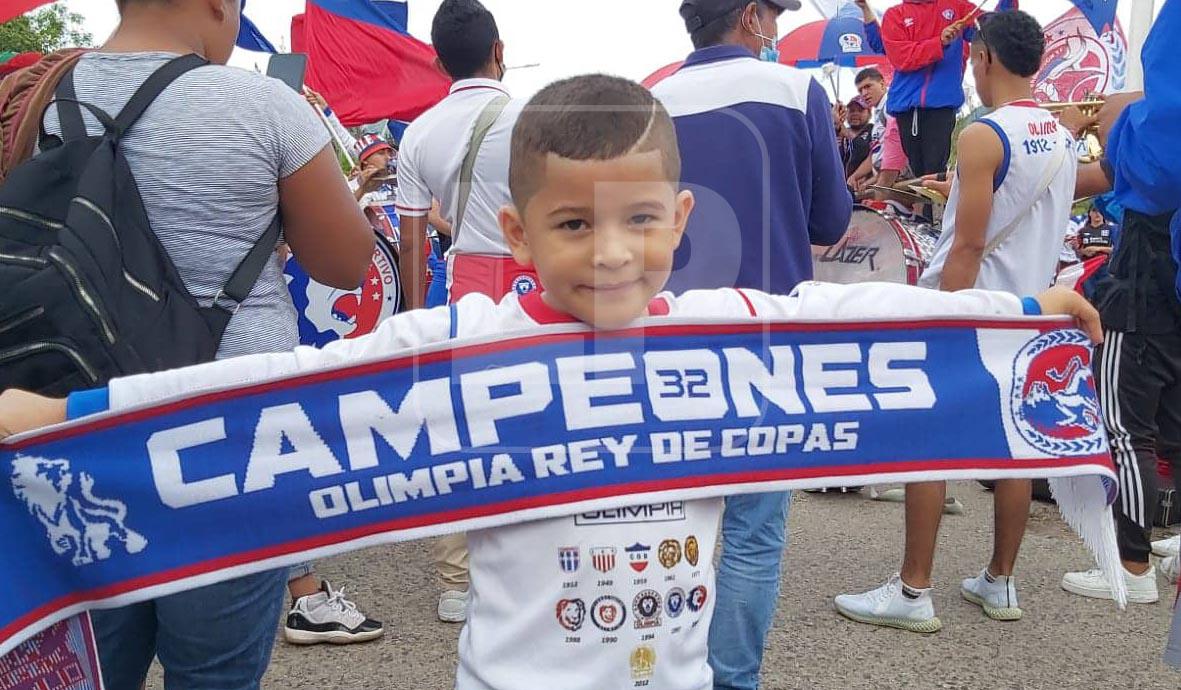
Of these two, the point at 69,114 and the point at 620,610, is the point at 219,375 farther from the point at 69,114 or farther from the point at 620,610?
the point at 620,610

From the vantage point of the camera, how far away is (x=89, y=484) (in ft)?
5.59

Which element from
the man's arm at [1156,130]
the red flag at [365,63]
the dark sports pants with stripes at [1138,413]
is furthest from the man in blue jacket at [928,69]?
the red flag at [365,63]

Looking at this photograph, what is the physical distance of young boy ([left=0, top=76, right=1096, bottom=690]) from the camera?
1.56 m

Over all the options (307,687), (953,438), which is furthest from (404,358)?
(307,687)

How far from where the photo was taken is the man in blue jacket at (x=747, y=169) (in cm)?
265

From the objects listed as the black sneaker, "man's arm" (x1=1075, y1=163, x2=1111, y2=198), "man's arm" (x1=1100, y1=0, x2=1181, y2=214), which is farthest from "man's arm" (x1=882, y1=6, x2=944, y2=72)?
the black sneaker

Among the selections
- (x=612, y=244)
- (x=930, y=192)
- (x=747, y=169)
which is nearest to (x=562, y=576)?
(x=612, y=244)

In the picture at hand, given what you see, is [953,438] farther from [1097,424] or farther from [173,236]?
[173,236]

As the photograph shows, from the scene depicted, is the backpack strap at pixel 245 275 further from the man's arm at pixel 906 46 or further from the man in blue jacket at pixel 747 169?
the man's arm at pixel 906 46

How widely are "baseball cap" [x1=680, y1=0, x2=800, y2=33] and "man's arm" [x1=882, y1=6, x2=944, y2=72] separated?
173 inches

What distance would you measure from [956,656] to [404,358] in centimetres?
251

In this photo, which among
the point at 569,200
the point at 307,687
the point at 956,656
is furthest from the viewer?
the point at 956,656

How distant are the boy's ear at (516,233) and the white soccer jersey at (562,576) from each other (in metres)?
0.12

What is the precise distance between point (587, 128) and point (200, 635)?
1.21m
